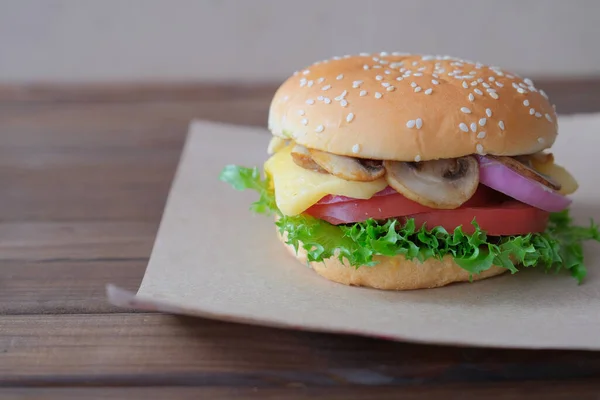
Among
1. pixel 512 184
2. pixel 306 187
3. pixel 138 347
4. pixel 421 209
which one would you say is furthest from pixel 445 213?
pixel 138 347

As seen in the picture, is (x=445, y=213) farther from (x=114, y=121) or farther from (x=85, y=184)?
(x=114, y=121)

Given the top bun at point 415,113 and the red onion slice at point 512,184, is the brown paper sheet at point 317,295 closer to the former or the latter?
the red onion slice at point 512,184

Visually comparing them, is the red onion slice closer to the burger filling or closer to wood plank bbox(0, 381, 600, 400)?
the burger filling

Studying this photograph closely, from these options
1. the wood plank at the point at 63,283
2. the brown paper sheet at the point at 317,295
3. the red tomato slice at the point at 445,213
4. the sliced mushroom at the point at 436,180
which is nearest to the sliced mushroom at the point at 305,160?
the red tomato slice at the point at 445,213

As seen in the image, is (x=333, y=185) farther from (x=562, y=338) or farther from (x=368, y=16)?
(x=368, y=16)

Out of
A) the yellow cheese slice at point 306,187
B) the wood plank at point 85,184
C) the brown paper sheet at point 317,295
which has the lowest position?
the wood plank at point 85,184

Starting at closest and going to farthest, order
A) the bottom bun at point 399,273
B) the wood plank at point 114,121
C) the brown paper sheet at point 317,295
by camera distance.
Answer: the brown paper sheet at point 317,295 → the bottom bun at point 399,273 → the wood plank at point 114,121


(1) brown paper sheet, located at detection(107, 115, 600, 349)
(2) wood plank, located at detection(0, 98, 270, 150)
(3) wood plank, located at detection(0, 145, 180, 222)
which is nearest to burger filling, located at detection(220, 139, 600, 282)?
(1) brown paper sheet, located at detection(107, 115, 600, 349)
